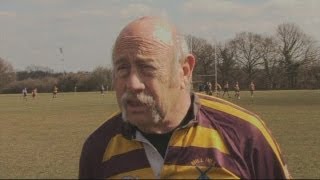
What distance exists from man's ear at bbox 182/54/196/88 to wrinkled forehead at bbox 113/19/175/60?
126mm

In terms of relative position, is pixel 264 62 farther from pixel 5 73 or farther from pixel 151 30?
pixel 151 30

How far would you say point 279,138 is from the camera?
58.5ft

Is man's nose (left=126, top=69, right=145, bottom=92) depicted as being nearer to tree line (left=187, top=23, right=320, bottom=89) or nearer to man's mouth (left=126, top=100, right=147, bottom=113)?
man's mouth (left=126, top=100, right=147, bottom=113)

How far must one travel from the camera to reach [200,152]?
2639mm

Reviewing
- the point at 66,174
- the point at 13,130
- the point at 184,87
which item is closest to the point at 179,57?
the point at 184,87

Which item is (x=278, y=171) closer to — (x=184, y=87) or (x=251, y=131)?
(x=251, y=131)

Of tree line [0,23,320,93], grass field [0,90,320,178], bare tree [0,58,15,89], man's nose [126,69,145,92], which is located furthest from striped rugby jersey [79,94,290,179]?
bare tree [0,58,15,89]

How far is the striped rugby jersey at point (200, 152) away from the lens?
262 cm

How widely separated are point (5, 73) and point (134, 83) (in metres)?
128

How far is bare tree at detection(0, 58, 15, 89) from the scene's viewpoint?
125m

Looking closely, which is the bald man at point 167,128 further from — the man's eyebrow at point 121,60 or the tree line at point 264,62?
the tree line at point 264,62

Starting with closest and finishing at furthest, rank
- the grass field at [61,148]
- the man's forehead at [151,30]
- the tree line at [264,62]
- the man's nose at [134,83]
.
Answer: the man's nose at [134,83], the man's forehead at [151,30], the grass field at [61,148], the tree line at [264,62]

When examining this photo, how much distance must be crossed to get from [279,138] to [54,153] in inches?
260


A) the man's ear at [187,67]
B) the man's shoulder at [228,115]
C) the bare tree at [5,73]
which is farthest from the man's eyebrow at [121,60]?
the bare tree at [5,73]
